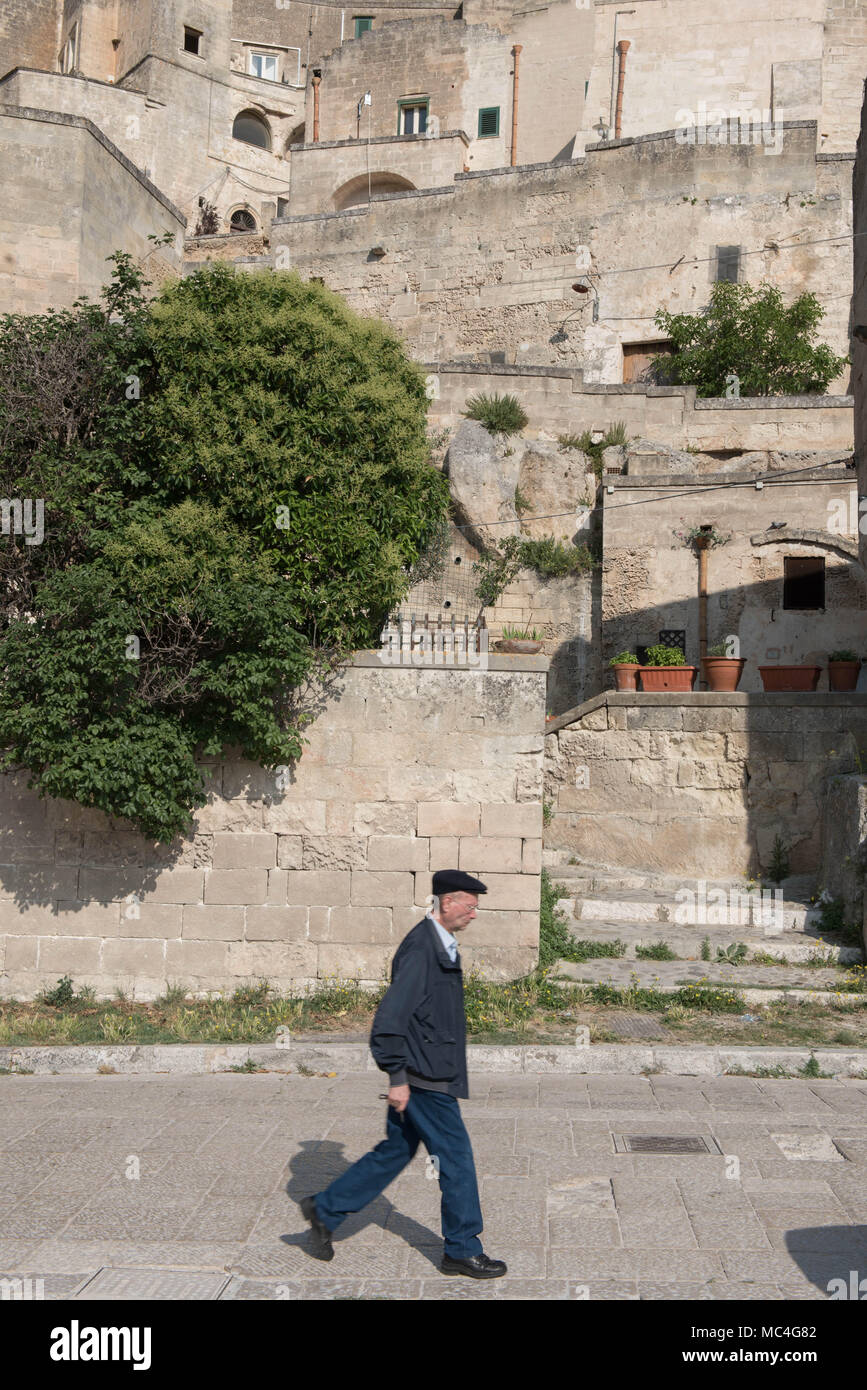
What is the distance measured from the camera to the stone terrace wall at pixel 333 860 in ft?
30.8

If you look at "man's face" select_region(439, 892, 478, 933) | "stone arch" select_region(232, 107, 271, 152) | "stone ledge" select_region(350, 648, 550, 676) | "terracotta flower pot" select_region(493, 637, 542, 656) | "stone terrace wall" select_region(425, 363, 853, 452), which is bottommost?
"man's face" select_region(439, 892, 478, 933)

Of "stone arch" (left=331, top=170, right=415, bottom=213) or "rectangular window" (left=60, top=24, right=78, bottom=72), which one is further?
"rectangular window" (left=60, top=24, right=78, bottom=72)

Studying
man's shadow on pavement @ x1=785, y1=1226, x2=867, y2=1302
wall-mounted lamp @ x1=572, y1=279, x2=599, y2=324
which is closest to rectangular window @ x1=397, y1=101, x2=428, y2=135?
wall-mounted lamp @ x1=572, y1=279, x2=599, y2=324

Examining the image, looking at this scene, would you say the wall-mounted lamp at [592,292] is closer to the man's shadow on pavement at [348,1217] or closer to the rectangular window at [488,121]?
the rectangular window at [488,121]

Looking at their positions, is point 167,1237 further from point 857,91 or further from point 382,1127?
point 857,91

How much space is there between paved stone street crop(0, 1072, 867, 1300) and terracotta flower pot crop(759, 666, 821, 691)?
22.4ft

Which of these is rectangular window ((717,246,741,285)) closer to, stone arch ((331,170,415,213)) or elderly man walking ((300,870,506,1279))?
stone arch ((331,170,415,213))

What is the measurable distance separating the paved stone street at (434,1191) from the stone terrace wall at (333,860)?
A: 2103 millimetres

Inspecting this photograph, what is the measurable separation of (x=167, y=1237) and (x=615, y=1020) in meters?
4.38

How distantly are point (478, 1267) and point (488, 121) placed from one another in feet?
116

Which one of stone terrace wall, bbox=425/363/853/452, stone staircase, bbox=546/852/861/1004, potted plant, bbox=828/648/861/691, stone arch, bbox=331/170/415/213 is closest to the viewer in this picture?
stone staircase, bbox=546/852/861/1004

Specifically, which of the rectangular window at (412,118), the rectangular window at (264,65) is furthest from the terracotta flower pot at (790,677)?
the rectangular window at (264,65)

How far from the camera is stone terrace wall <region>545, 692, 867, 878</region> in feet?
41.9

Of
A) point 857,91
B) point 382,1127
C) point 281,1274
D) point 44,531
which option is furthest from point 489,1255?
point 857,91
